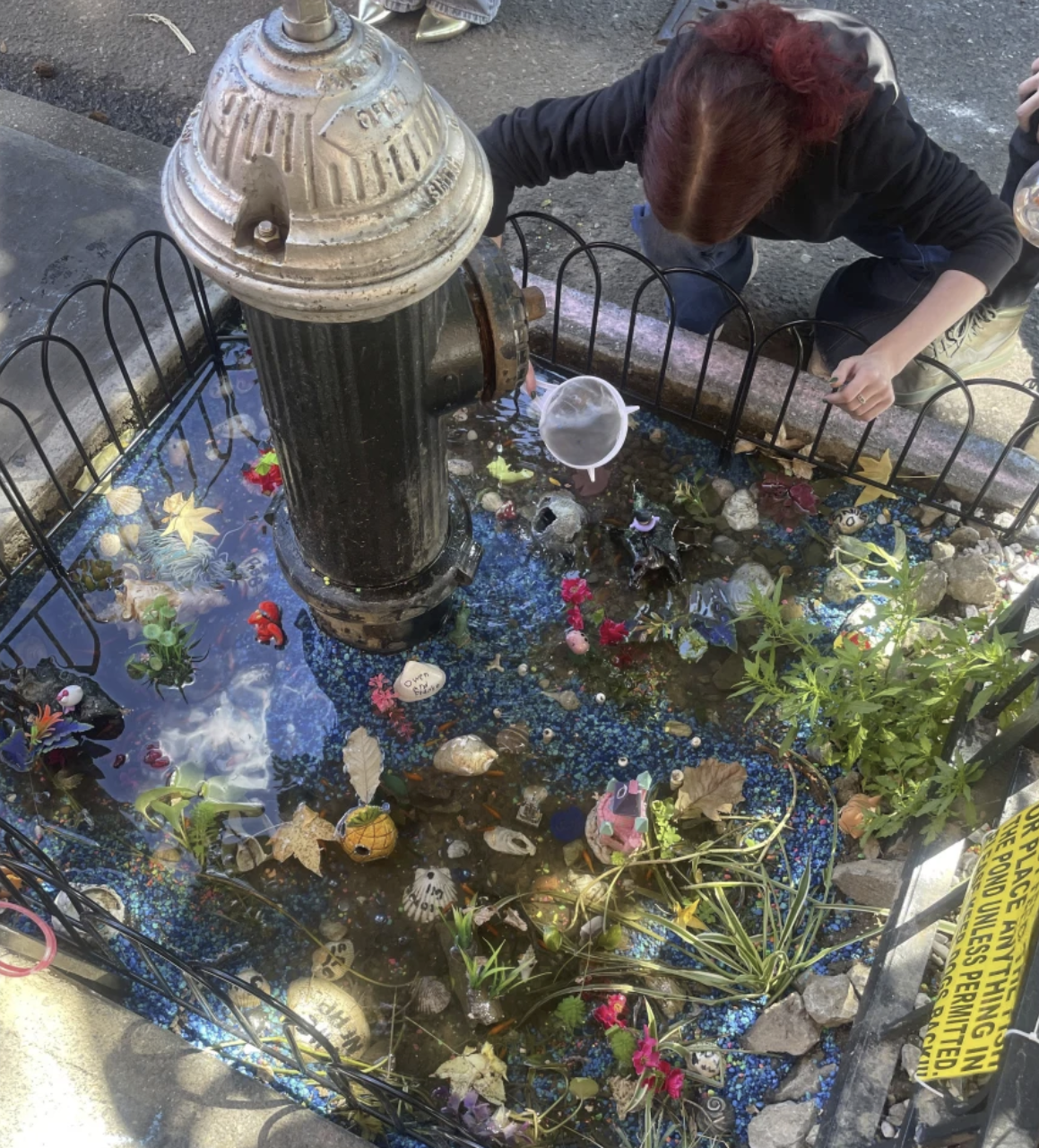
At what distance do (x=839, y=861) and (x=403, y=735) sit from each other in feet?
3.51

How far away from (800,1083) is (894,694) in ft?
2.76

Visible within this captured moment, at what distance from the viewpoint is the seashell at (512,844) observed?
234 cm

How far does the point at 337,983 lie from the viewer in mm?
2174

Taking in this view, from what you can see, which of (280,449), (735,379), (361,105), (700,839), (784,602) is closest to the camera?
(361,105)

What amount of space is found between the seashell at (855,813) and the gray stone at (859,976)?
295 mm

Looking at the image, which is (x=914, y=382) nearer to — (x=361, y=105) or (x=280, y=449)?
(x=280, y=449)

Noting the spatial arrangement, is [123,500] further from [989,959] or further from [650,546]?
[989,959]

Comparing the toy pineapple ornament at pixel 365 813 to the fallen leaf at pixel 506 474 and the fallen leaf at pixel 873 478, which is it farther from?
the fallen leaf at pixel 873 478

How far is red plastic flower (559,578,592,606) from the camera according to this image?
2.66m

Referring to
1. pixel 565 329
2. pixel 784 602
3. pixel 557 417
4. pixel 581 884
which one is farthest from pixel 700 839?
pixel 565 329

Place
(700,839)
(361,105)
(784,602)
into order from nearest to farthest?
(361,105) → (700,839) → (784,602)

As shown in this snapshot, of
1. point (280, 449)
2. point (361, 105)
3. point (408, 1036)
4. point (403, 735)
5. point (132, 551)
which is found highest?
point (361, 105)

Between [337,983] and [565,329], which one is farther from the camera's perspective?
[565,329]

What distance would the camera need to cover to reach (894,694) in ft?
7.50
